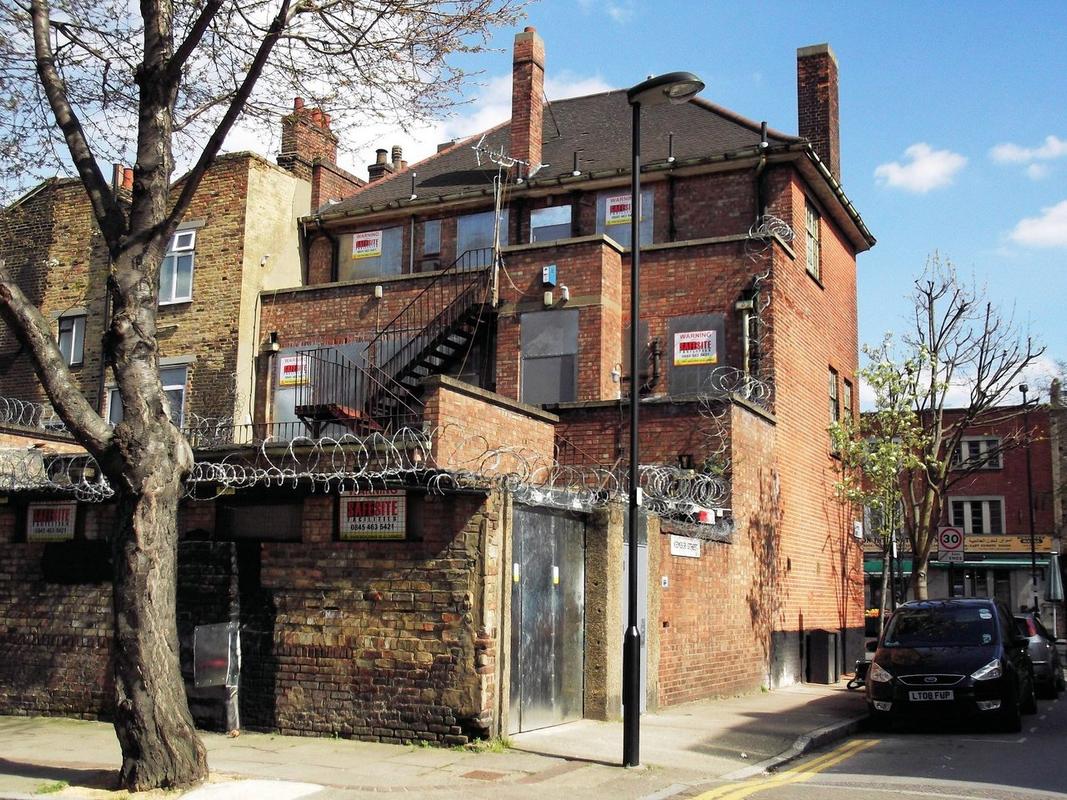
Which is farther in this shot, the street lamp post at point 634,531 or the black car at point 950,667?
the black car at point 950,667

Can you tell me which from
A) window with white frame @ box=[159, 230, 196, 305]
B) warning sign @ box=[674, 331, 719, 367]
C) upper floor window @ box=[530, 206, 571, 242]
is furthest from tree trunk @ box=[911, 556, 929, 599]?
window with white frame @ box=[159, 230, 196, 305]

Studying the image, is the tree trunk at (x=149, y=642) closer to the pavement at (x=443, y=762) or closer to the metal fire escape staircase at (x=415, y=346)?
the pavement at (x=443, y=762)

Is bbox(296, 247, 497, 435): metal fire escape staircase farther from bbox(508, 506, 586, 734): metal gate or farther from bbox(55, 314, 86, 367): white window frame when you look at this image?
bbox(508, 506, 586, 734): metal gate

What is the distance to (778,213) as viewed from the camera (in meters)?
22.1

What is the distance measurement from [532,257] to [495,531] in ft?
37.8

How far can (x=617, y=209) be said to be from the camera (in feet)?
78.5

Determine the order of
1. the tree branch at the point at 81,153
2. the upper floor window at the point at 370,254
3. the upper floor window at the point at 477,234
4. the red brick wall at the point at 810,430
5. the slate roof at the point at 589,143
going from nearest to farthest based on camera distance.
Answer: the tree branch at the point at 81,153 → the red brick wall at the point at 810,430 → the slate roof at the point at 589,143 → the upper floor window at the point at 477,234 → the upper floor window at the point at 370,254

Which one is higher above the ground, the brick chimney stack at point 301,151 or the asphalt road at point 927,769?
the brick chimney stack at point 301,151

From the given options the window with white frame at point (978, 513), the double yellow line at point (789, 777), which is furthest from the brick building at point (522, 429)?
the window with white frame at point (978, 513)

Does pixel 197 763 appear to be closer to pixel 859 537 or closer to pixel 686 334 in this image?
pixel 686 334

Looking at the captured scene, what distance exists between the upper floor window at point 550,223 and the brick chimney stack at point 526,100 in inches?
55.9

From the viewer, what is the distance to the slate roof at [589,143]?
78.4 feet

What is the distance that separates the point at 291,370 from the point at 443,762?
15.5 m

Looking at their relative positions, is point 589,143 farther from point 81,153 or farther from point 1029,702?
point 81,153
